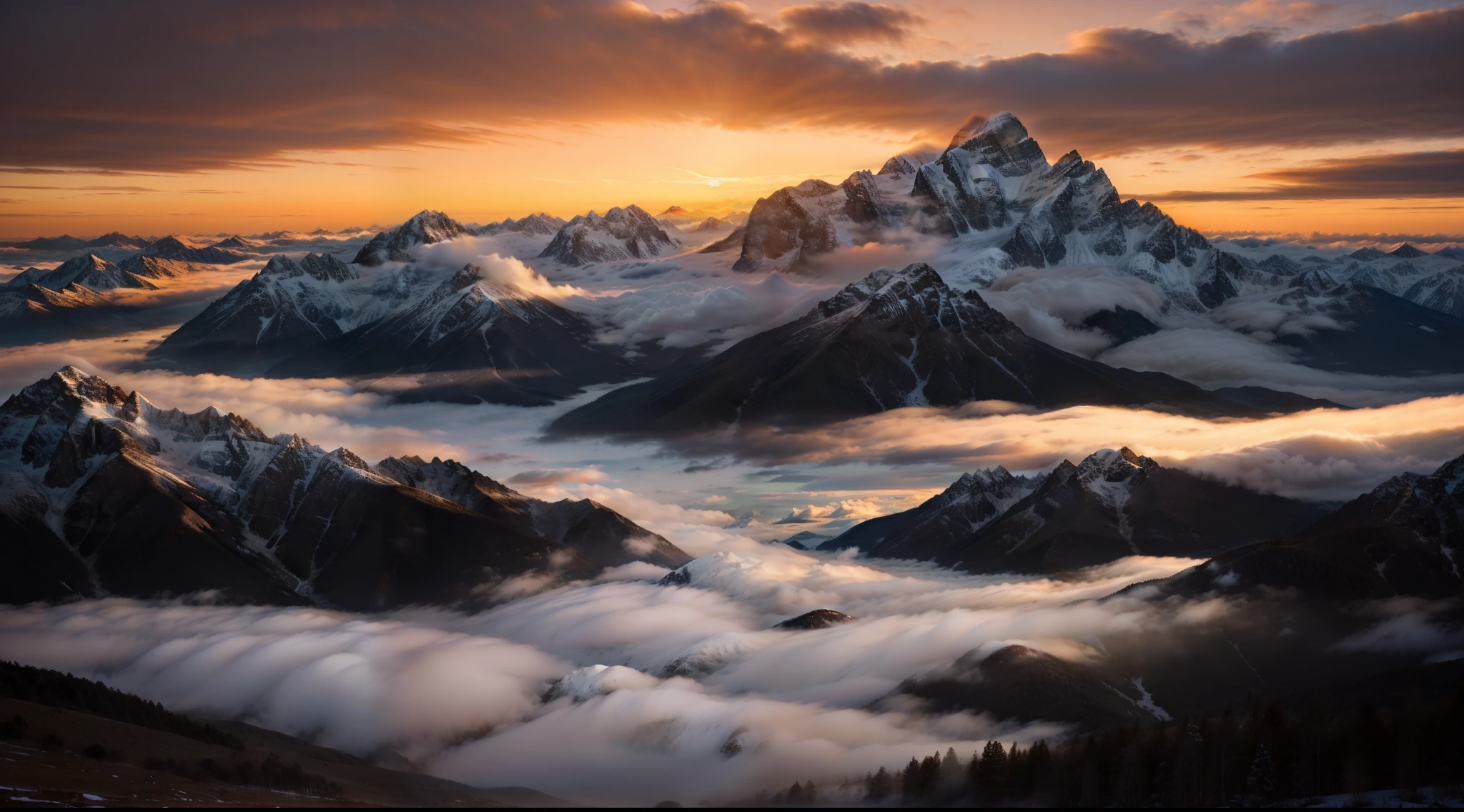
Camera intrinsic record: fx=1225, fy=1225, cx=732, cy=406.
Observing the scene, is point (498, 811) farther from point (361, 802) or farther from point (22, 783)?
point (22, 783)

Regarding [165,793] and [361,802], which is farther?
[361,802]

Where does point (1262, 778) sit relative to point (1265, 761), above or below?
below

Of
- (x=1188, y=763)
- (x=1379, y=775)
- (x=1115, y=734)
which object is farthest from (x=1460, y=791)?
(x=1115, y=734)

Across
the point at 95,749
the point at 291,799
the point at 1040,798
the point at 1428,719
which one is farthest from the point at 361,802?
the point at 1428,719

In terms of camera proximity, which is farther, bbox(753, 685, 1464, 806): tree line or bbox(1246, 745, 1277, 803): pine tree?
bbox(1246, 745, 1277, 803): pine tree

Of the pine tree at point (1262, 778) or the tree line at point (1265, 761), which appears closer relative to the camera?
the tree line at point (1265, 761)

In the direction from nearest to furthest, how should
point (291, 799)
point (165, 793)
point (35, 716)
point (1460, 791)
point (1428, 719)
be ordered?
point (1460, 791), point (165, 793), point (1428, 719), point (291, 799), point (35, 716)

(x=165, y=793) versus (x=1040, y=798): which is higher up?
(x=165, y=793)

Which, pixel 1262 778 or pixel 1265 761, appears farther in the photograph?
pixel 1265 761

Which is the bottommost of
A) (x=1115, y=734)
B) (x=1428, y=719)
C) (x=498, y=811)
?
(x=498, y=811)

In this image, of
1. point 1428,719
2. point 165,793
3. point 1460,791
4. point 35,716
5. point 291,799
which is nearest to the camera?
point 1460,791
